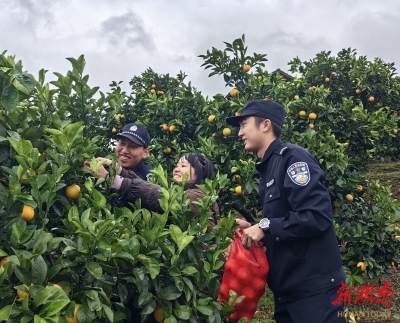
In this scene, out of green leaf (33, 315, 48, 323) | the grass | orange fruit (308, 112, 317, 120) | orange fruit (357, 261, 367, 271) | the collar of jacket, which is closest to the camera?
green leaf (33, 315, 48, 323)

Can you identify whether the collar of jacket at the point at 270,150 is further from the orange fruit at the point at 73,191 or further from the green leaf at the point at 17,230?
the green leaf at the point at 17,230

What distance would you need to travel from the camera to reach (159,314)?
1759 millimetres

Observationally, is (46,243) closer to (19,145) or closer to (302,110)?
(19,145)

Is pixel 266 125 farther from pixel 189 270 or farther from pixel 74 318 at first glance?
pixel 74 318

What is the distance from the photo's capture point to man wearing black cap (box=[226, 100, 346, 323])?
2.00m

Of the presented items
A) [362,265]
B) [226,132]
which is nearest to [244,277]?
[226,132]

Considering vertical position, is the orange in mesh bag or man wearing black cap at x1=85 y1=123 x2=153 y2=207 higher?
man wearing black cap at x1=85 y1=123 x2=153 y2=207

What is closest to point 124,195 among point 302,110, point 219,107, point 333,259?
point 333,259

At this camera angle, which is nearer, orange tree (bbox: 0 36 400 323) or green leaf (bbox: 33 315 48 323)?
green leaf (bbox: 33 315 48 323)

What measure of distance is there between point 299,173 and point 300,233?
289 millimetres

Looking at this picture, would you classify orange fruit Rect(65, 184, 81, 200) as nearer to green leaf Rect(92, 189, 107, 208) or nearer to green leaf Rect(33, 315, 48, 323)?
green leaf Rect(92, 189, 107, 208)

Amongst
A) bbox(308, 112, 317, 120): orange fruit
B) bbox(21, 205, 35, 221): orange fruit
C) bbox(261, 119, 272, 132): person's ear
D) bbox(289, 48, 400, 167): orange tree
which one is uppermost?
bbox(289, 48, 400, 167): orange tree

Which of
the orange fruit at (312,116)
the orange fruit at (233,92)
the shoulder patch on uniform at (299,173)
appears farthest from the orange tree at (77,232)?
the orange fruit at (312,116)

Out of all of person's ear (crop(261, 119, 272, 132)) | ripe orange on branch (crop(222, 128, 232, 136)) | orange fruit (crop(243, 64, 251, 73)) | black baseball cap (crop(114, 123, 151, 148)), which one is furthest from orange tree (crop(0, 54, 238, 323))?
orange fruit (crop(243, 64, 251, 73))
